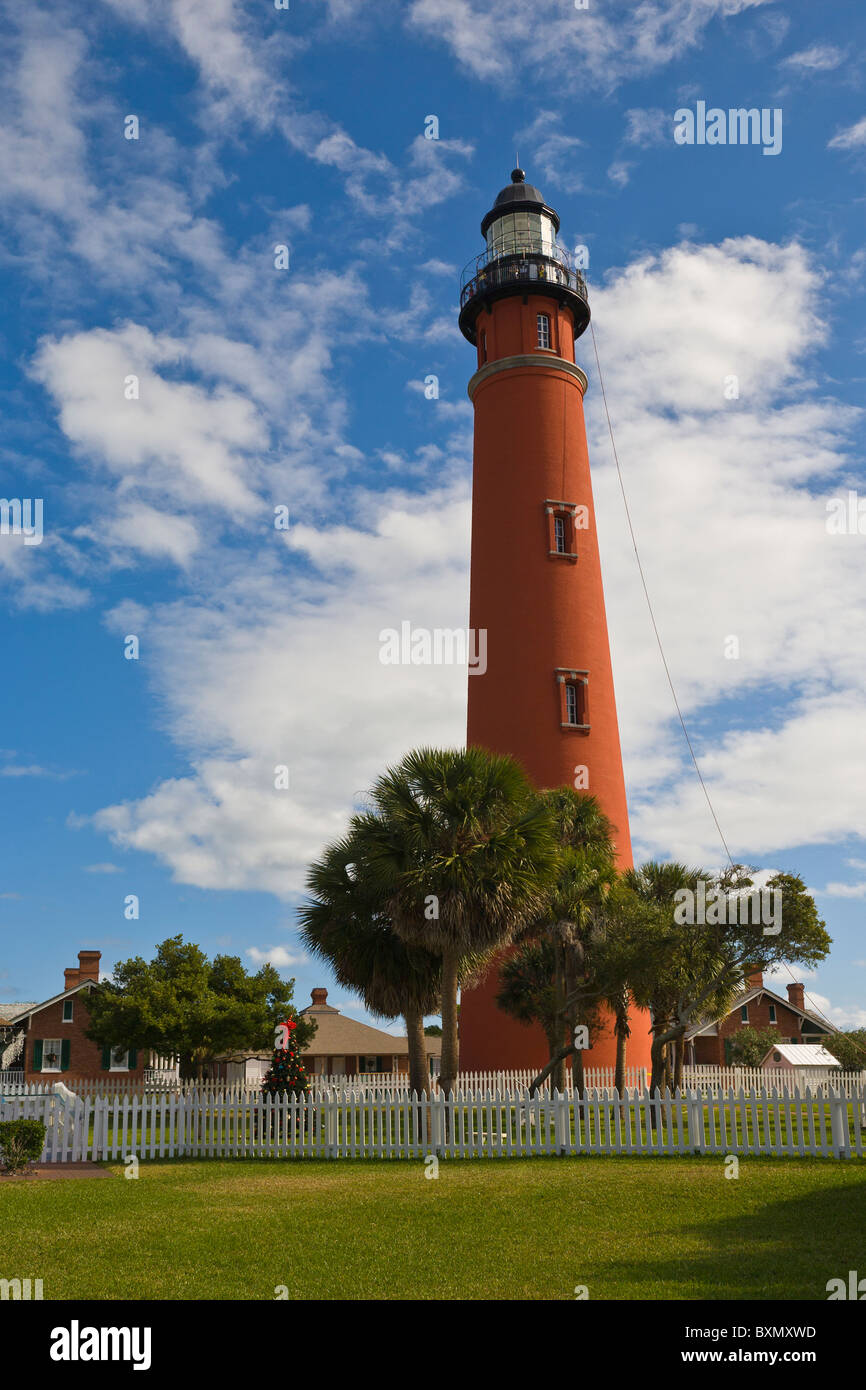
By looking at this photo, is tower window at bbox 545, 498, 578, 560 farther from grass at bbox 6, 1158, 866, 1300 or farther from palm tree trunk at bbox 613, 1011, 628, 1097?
grass at bbox 6, 1158, 866, 1300

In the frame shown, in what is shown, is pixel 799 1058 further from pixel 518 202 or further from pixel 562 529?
pixel 518 202

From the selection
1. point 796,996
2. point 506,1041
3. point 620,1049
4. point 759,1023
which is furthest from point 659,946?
point 796,996

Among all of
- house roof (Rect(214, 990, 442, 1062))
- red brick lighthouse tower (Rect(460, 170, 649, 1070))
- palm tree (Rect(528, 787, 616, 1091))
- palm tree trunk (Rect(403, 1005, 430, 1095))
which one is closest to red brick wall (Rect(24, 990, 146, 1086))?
house roof (Rect(214, 990, 442, 1062))

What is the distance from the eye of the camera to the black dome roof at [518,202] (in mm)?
35481

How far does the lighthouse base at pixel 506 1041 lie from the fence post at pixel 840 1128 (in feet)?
41.8

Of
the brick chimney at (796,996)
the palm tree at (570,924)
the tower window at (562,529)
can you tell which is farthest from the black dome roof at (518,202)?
the brick chimney at (796,996)

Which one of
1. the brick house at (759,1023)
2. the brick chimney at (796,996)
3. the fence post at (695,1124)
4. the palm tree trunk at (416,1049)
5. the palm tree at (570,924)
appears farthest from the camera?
the brick chimney at (796,996)

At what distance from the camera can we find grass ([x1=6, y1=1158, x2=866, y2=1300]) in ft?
26.3

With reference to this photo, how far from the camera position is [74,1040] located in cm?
4191

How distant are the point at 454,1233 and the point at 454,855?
32.9ft

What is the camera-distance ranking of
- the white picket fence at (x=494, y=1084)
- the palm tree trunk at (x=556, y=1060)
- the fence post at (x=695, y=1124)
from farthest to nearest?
1. the palm tree trunk at (x=556, y=1060)
2. the white picket fence at (x=494, y=1084)
3. the fence post at (x=695, y=1124)

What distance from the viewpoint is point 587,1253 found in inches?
354

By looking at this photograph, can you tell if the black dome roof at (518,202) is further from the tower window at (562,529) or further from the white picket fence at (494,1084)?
the white picket fence at (494,1084)
